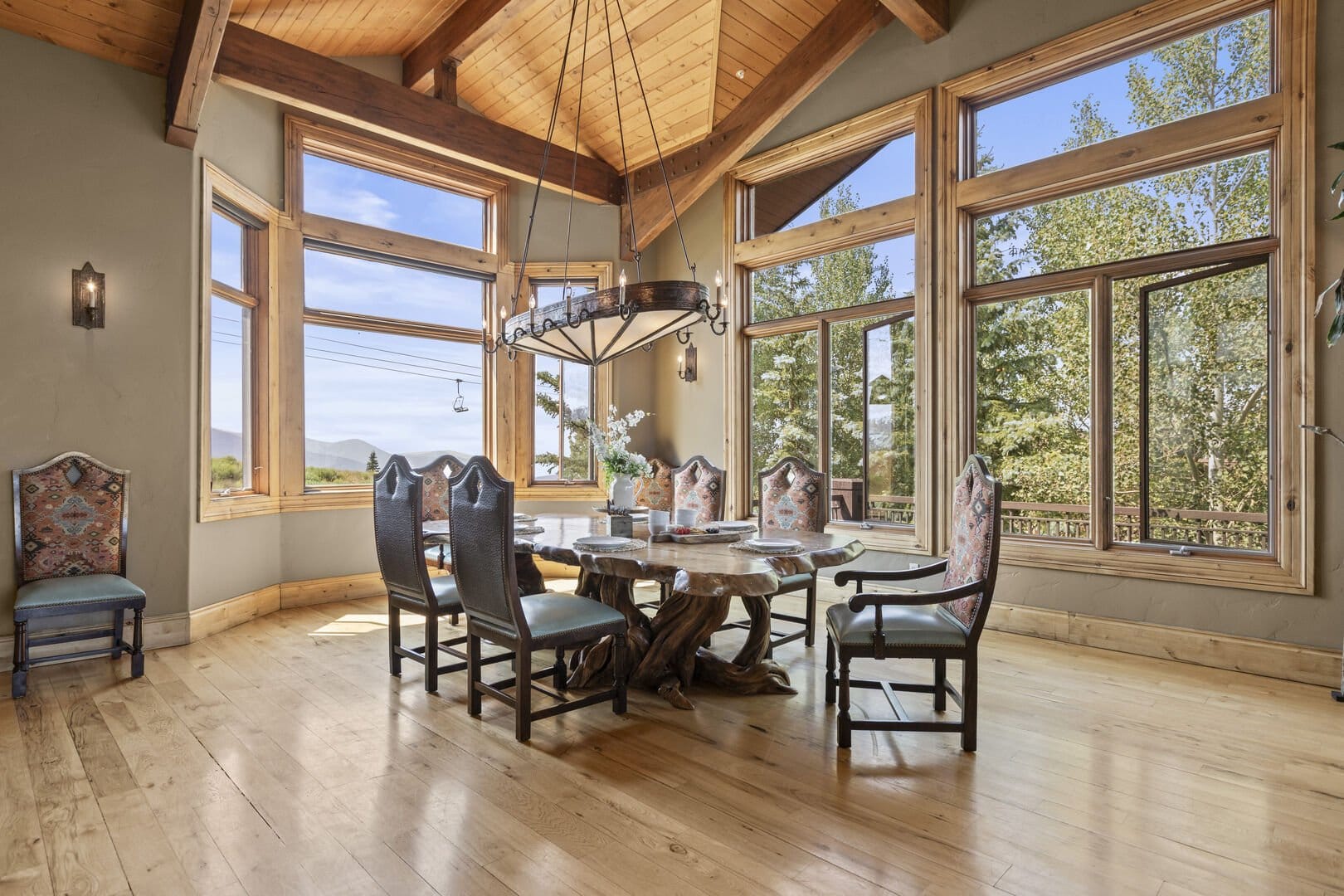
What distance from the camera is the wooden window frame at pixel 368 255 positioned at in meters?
5.17

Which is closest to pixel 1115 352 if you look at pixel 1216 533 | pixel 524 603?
pixel 1216 533

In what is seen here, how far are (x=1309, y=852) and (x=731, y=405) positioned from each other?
4.45 meters

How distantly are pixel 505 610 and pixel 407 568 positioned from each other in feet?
2.88

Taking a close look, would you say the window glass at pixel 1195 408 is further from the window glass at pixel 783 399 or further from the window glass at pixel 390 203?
the window glass at pixel 390 203

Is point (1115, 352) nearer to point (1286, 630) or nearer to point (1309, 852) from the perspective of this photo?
point (1286, 630)

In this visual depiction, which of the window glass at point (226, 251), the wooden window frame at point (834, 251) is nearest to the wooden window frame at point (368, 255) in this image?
the window glass at point (226, 251)

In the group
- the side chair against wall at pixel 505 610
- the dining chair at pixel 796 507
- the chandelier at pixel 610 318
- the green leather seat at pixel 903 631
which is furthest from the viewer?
the dining chair at pixel 796 507

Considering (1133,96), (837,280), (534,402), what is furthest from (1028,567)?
(534,402)

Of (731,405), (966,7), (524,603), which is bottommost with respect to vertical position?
(524,603)

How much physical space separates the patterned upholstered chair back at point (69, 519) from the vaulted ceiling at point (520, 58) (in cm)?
193

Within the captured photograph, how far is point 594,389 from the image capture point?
6477 mm

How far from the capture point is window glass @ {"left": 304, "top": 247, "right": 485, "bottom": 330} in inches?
214

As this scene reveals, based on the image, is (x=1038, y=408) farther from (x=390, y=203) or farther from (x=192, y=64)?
(x=192, y=64)

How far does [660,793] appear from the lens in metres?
2.36
